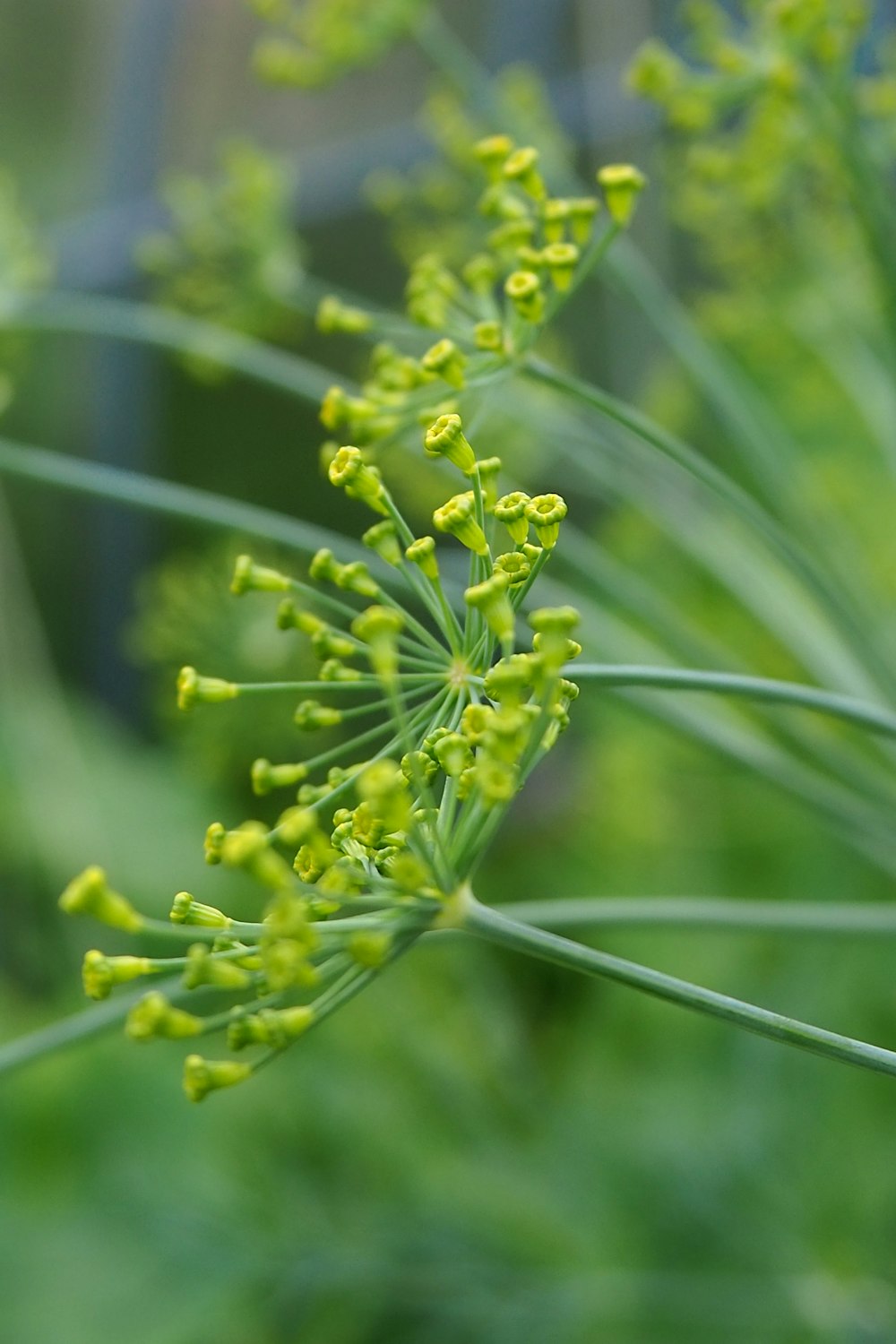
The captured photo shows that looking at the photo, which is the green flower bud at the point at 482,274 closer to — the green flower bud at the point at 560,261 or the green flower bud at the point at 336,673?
the green flower bud at the point at 560,261

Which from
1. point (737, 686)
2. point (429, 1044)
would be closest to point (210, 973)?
point (737, 686)

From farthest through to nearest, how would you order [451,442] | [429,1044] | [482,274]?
[429,1044]
[482,274]
[451,442]

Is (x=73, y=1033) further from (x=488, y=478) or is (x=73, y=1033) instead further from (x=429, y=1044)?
(x=429, y=1044)

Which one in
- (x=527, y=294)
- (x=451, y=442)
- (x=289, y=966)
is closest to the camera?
(x=289, y=966)

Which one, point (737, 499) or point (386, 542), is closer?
point (386, 542)

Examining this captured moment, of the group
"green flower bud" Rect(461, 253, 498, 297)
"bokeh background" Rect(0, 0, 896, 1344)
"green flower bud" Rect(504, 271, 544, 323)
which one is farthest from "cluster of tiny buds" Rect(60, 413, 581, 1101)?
"bokeh background" Rect(0, 0, 896, 1344)

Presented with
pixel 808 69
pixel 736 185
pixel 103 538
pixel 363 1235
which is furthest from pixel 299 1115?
pixel 103 538

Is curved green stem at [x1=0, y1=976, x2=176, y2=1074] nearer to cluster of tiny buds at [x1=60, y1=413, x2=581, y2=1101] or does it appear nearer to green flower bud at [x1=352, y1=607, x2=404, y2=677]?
cluster of tiny buds at [x1=60, y1=413, x2=581, y2=1101]
